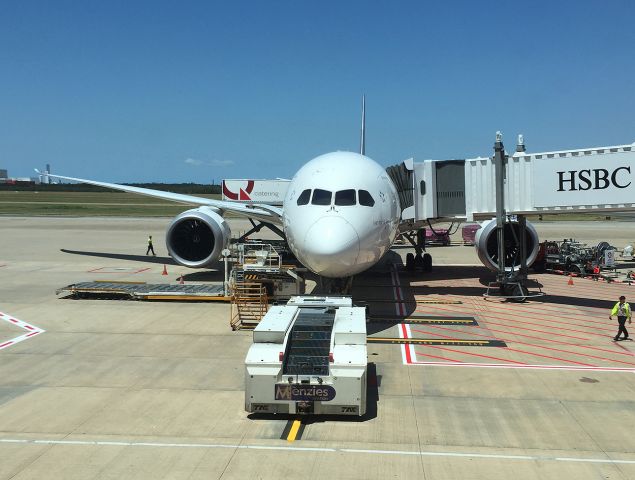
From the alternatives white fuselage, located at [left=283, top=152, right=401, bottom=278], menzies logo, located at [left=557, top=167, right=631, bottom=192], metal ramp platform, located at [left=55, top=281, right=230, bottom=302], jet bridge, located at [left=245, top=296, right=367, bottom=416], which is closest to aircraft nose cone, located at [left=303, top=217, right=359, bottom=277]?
white fuselage, located at [left=283, top=152, right=401, bottom=278]

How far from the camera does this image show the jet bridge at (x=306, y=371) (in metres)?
9.68

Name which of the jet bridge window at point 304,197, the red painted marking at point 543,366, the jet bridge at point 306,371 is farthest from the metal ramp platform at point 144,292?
the jet bridge at point 306,371

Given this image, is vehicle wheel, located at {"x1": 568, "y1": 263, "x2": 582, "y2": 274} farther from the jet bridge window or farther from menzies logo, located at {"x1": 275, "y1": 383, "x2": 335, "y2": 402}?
menzies logo, located at {"x1": 275, "y1": 383, "x2": 335, "y2": 402}

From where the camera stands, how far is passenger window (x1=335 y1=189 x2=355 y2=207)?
1490cm

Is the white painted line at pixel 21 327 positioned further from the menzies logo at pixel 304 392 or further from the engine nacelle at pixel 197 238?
the menzies logo at pixel 304 392

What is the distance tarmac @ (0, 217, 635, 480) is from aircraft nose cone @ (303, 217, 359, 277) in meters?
2.31

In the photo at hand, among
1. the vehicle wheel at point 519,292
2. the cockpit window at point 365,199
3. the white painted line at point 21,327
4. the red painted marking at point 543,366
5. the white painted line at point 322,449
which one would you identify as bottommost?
the white painted line at point 322,449

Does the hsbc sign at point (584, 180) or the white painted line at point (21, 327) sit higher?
the hsbc sign at point (584, 180)

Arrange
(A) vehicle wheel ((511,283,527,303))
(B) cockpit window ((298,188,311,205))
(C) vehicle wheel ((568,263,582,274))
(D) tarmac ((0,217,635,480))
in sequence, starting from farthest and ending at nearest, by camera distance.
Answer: (C) vehicle wheel ((568,263,582,274)) < (A) vehicle wheel ((511,283,527,303)) < (B) cockpit window ((298,188,311,205)) < (D) tarmac ((0,217,635,480))

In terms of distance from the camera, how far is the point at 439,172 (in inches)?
826

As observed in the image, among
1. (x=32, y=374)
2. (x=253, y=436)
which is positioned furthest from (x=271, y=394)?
(x=32, y=374)

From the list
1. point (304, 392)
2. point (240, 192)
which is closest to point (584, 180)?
point (304, 392)

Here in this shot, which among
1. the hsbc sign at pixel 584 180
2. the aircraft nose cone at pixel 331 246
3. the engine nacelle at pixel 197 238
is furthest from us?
the engine nacelle at pixel 197 238

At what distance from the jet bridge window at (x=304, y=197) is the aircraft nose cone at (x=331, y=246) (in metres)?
1.20
